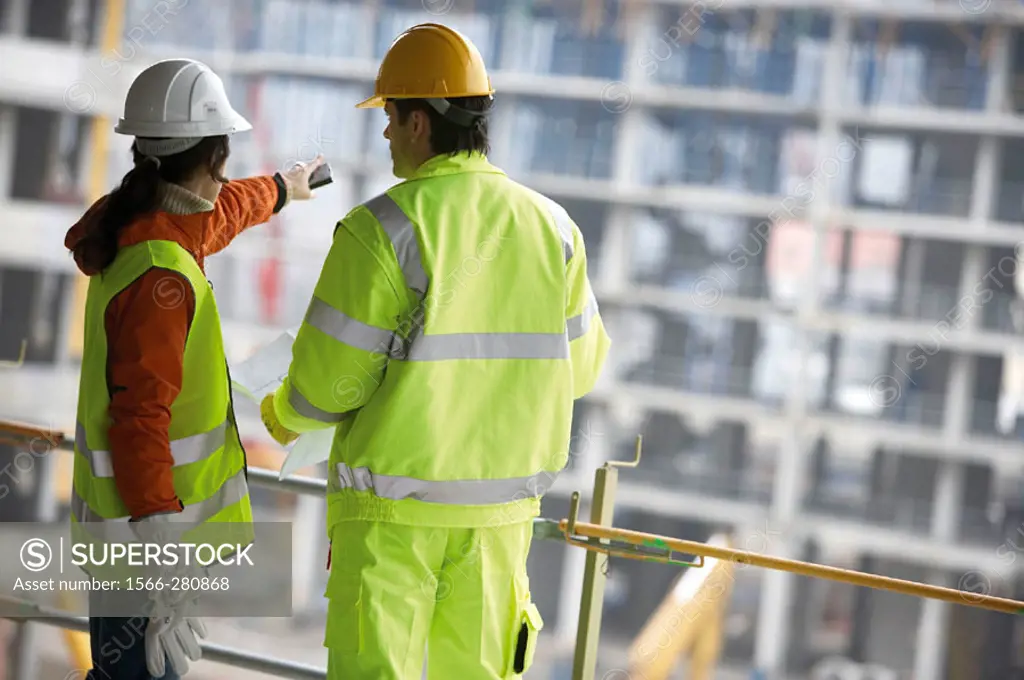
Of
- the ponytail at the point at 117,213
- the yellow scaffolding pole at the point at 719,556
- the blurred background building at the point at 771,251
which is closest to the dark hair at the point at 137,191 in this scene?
the ponytail at the point at 117,213

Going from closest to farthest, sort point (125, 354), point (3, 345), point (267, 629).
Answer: point (125, 354)
point (3, 345)
point (267, 629)

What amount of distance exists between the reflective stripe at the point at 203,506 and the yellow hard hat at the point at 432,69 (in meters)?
0.40

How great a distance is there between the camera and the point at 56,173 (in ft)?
27.6

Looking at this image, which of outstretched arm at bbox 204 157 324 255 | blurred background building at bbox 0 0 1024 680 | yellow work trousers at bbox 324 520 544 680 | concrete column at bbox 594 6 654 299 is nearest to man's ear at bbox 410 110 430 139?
outstretched arm at bbox 204 157 324 255

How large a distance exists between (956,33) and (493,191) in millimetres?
11364

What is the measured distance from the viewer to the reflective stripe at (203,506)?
970 mm

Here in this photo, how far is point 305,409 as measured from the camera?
0.92 metres

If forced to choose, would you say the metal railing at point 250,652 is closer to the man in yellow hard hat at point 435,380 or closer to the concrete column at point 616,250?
the man in yellow hard hat at point 435,380

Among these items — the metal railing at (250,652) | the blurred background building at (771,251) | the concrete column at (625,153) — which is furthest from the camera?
the concrete column at (625,153)

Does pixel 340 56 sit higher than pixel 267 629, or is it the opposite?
pixel 340 56

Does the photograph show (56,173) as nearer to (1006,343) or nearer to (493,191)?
(493,191)

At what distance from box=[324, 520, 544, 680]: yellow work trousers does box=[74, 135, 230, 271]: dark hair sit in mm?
323

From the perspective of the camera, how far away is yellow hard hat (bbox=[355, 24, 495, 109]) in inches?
36.4

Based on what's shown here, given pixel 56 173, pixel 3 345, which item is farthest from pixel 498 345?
pixel 56 173
